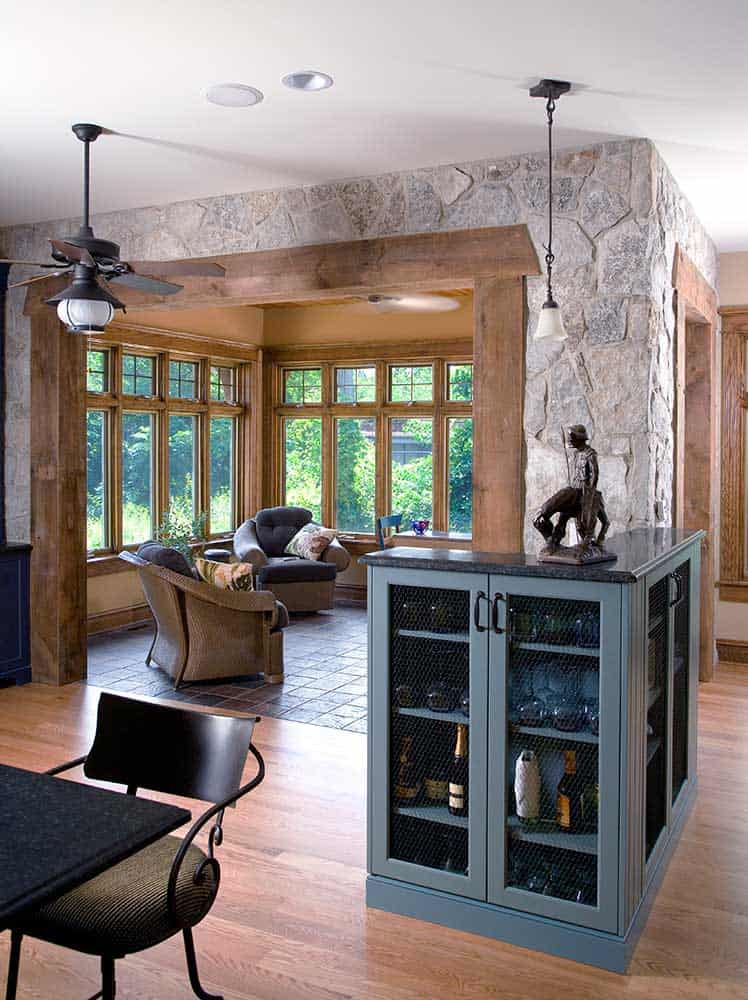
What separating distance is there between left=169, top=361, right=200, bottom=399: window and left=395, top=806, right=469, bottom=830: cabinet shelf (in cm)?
641

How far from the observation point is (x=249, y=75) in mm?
3584

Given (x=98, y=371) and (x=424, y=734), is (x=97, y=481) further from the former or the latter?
(x=424, y=734)

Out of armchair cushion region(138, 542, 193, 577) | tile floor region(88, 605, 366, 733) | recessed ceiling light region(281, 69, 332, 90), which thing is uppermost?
recessed ceiling light region(281, 69, 332, 90)

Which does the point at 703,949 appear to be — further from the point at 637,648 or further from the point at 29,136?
the point at 29,136

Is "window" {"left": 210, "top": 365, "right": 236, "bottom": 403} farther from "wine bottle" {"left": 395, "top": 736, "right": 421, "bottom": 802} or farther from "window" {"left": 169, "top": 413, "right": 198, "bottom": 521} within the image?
"wine bottle" {"left": 395, "top": 736, "right": 421, "bottom": 802}

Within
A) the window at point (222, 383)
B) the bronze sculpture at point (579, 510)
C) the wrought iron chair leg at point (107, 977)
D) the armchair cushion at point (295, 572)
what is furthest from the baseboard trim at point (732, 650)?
the wrought iron chair leg at point (107, 977)

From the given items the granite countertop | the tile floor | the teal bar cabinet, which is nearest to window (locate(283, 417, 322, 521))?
the tile floor

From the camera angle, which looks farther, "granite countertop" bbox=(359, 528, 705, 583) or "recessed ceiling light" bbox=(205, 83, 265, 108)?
"recessed ceiling light" bbox=(205, 83, 265, 108)

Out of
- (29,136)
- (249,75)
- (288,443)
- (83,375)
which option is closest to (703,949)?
(249,75)

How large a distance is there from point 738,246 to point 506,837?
5.06m

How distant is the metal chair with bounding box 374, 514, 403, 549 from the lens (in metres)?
8.79

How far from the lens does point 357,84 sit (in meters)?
3.66

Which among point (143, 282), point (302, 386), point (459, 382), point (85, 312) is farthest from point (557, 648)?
point (302, 386)

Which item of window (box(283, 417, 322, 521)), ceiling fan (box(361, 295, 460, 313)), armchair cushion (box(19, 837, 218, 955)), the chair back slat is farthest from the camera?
window (box(283, 417, 322, 521))
